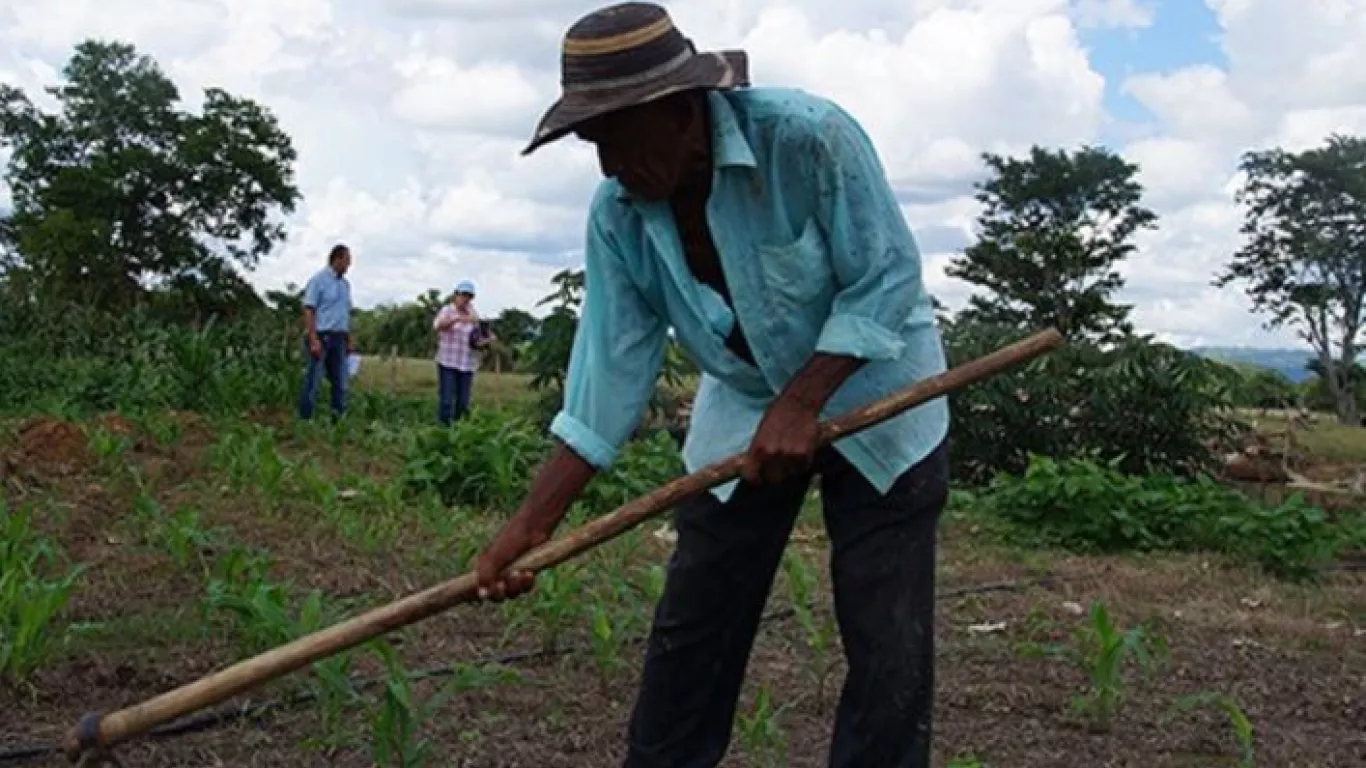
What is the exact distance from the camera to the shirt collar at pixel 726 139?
240 centimetres

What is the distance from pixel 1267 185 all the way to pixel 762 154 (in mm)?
30363

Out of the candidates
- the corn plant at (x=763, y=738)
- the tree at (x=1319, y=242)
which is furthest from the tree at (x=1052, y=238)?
the corn plant at (x=763, y=738)

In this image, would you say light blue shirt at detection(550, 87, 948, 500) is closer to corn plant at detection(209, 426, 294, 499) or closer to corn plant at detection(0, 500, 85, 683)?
corn plant at detection(0, 500, 85, 683)

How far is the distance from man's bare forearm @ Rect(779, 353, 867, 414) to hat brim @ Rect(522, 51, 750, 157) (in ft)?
1.44

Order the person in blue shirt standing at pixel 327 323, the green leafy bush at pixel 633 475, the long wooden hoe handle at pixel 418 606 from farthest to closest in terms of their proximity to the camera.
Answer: the person in blue shirt standing at pixel 327 323
the green leafy bush at pixel 633 475
the long wooden hoe handle at pixel 418 606

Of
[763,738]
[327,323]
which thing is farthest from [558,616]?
[327,323]

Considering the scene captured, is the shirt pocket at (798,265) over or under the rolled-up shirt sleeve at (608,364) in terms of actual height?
over

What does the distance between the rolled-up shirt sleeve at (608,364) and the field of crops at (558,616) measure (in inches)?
26.7

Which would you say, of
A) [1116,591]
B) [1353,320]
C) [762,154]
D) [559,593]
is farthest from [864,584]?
[1353,320]

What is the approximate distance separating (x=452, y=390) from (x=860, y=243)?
9.26 metres

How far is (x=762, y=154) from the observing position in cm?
244

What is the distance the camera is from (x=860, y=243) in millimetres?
2438

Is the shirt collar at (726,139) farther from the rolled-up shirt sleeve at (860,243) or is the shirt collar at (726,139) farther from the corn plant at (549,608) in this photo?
the corn plant at (549,608)

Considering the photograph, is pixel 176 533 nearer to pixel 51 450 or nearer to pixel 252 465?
pixel 252 465
